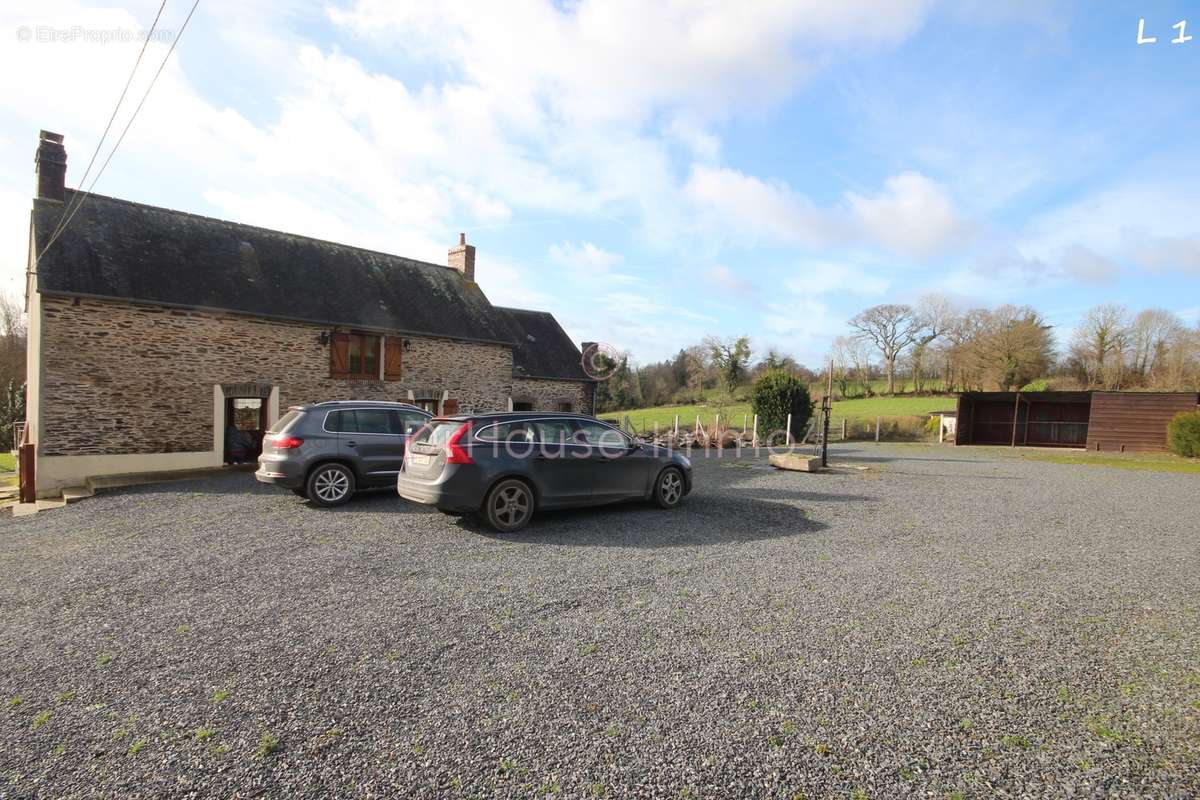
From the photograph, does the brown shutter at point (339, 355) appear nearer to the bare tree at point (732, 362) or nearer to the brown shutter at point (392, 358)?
the brown shutter at point (392, 358)

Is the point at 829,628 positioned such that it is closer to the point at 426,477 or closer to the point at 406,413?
the point at 426,477

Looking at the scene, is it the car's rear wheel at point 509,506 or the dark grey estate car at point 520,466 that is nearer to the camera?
the dark grey estate car at point 520,466

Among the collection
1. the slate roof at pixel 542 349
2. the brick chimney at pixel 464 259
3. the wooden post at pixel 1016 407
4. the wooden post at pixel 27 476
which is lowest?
the wooden post at pixel 27 476

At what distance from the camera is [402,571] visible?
17.1 ft

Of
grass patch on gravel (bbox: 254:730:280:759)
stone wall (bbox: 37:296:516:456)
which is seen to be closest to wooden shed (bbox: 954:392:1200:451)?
stone wall (bbox: 37:296:516:456)

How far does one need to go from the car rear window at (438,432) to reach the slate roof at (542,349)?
15325 mm

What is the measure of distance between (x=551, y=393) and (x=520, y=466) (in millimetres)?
16673

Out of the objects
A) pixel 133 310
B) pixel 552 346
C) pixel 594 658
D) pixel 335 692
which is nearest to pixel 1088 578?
pixel 594 658

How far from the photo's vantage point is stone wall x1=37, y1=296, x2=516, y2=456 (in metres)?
11.8

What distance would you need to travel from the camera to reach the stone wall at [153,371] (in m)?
11.8

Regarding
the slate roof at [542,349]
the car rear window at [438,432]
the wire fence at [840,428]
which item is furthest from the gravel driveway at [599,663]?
the wire fence at [840,428]

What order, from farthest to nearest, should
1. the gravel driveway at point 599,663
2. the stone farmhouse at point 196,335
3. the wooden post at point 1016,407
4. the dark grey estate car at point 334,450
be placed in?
the wooden post at point 1016,407 → the stone farmhouse at point 196,335 → the dark grey estate car at point 334,450 → the gravel driveway at point 599,663

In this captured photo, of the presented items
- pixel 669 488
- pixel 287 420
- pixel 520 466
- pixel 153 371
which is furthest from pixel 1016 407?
pixel 153 371

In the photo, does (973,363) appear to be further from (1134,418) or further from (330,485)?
(330,485)
